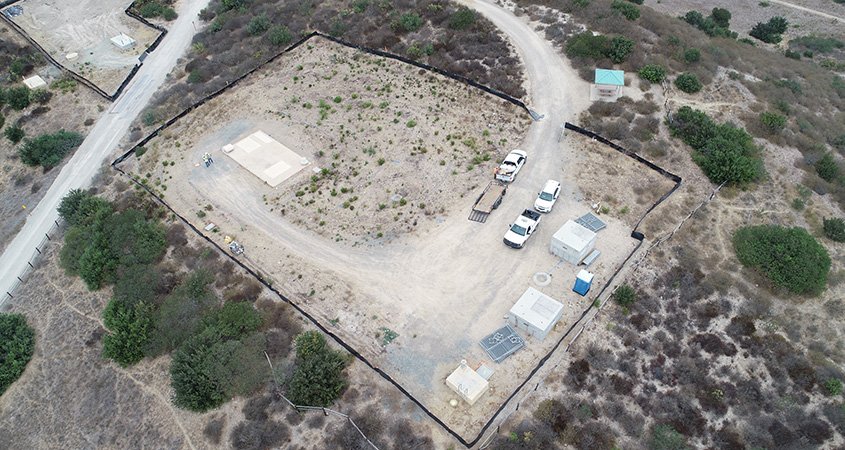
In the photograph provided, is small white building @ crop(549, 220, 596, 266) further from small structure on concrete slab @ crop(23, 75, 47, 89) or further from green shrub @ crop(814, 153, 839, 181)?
small structure on concrete slab @ crop(23, 75, 47, 89)

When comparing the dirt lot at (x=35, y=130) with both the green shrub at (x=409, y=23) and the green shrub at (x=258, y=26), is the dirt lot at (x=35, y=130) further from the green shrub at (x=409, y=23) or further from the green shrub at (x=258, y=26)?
the green shrub at (x=409, y=23)

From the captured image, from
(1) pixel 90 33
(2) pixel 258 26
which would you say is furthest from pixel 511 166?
(1) pixel 90 33

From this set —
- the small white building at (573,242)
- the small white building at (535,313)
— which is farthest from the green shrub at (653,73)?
the small white building at (535,313)

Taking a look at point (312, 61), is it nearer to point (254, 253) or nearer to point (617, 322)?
point (254, 253)

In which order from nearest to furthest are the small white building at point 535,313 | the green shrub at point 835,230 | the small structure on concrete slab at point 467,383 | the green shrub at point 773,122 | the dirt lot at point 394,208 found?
the small structure on concrete slab at point 467,383, the small white building at point 535,313, the dirt lot at point 394,208, the green shrub at point 835,230, the green shrub at point 773,122

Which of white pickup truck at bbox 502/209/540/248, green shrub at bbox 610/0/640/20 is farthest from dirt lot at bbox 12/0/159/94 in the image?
green shrub at bbox 610/0/640/20

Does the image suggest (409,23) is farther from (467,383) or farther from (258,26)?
(467,383)
